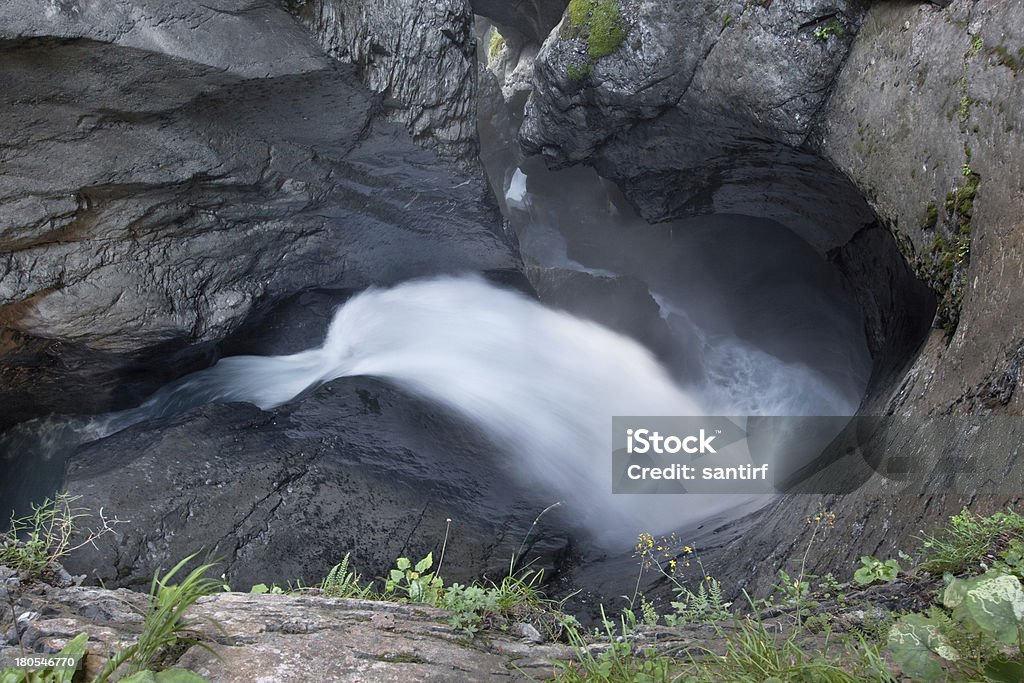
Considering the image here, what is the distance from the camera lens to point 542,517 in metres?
6.33

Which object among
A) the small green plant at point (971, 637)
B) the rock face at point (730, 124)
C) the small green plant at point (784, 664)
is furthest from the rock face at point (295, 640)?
the rock face at point (730, 124)

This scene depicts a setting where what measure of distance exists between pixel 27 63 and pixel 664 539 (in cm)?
709

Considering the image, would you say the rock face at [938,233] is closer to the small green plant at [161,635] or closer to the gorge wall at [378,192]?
the gorge wall at [378,192]

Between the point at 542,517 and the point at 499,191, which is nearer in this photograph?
the point at 542,517

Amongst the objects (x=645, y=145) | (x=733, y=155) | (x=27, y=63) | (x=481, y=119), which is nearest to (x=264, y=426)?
(x=27, y=63)

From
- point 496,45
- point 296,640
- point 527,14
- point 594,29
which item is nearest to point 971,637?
point 296,640

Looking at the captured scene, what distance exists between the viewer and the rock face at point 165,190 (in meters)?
6.19

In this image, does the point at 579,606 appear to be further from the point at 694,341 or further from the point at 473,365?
the point at 694,341

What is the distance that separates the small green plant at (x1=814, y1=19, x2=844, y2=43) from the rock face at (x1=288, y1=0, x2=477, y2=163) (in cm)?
400
